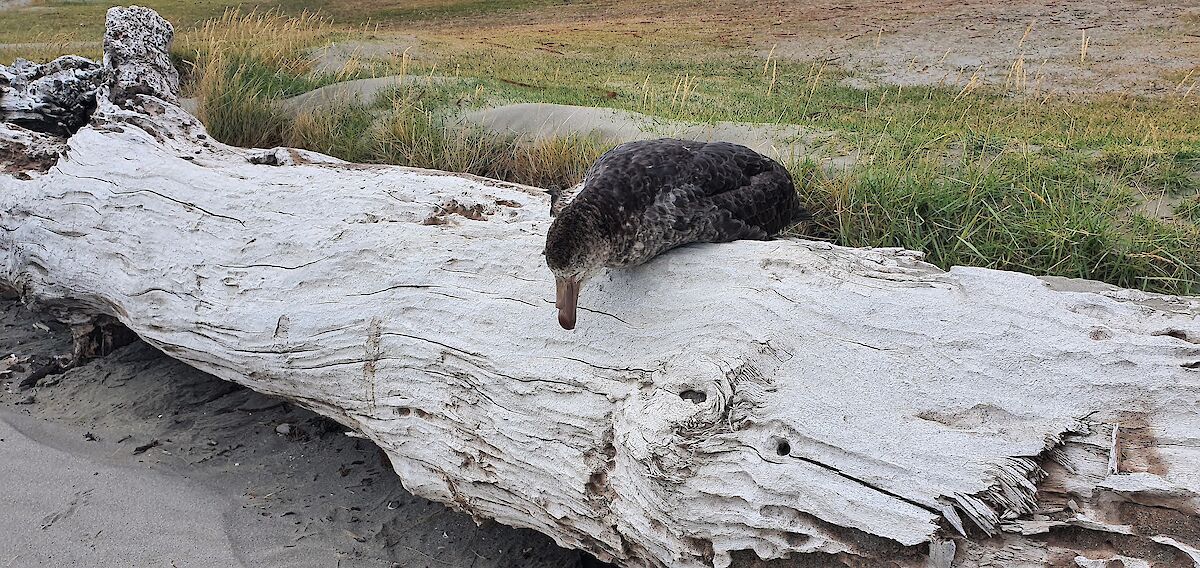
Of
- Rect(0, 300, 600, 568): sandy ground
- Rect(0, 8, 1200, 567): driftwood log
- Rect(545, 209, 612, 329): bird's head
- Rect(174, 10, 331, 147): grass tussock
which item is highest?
Rect(545, 209, 612, 329): bird's head

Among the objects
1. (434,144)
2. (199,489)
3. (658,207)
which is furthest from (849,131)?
(199,489)

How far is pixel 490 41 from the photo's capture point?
936 cm

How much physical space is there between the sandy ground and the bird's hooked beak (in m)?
1.04

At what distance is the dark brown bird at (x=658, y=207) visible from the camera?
2.54 metres

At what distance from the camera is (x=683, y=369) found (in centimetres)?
236

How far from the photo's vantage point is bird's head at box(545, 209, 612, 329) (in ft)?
8.09

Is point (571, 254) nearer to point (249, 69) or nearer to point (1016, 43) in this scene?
point (1016, 43)

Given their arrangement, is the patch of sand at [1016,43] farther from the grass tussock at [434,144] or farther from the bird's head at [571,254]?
the bird's head at [571,254]

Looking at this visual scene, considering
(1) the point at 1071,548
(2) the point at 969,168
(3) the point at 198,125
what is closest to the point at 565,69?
(3) the point at 198,125

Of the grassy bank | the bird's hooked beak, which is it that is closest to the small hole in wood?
the bird's hooked beak

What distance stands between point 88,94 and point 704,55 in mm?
4600

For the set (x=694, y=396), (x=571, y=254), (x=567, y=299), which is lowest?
(x=694, y=396)

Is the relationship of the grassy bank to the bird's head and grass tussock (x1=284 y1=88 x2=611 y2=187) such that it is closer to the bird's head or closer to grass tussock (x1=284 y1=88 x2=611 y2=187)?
grass tussock (x1=284 y1=88 x2=611 y2=187)

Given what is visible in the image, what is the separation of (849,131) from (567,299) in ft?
11.6
